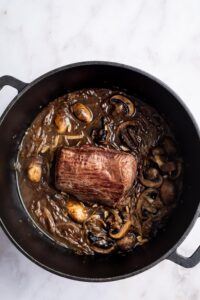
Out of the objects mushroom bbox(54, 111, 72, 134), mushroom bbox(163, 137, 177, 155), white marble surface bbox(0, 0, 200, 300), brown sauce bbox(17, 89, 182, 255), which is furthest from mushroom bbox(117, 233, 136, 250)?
mushroom bbox(54, 111, 72, 134)

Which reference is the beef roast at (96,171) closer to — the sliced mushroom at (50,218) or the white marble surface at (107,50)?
the sliced mushroom at (50,218)

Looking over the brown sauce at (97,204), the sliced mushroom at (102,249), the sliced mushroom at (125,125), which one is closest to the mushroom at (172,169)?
the brown sauce at (97,204)

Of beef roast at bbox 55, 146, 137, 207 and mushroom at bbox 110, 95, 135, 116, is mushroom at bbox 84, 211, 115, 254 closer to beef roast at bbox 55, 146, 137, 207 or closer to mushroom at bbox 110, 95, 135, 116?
beef roast at bbox 55, 146, 137, 207

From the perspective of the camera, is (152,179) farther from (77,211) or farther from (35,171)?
(35,171)

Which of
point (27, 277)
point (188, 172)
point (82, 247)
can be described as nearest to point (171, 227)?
point (188, 172)

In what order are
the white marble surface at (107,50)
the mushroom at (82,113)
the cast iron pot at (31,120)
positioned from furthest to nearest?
the white marble surface at (107,50) < the mushroom at (82,113) < the cast iron pot at (31,120)

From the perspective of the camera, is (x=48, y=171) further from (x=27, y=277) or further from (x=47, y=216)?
(x=27, y=277)
